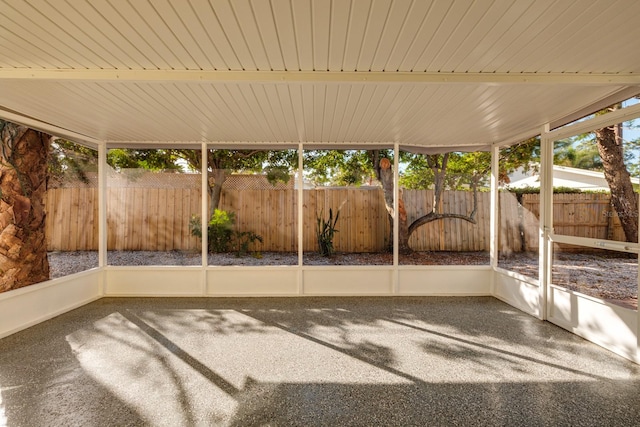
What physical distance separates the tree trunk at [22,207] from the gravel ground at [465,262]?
0.27m

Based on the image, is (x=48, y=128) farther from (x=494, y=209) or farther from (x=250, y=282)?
(x=494, y=209)

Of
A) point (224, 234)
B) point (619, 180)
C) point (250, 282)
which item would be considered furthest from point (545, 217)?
point (224, 234)

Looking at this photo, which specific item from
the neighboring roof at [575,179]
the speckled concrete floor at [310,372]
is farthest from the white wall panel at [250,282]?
the neighboring roof at [575,179]

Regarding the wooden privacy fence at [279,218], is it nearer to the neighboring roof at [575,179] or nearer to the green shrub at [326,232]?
the green shrub at [326,232]

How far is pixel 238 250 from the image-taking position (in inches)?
183

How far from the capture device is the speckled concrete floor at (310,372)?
1.84m

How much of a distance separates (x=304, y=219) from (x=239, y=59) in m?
2.87

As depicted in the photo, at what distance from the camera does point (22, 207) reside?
129 inches

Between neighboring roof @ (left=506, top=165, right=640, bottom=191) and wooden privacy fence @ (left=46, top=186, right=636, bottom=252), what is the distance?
26cm

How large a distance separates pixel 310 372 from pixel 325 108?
241 centimetres

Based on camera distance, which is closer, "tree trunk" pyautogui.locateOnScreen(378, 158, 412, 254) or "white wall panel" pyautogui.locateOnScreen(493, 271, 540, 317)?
"white wall panel" pyautogui.locateOnScreen(493, 271, 540, 317)

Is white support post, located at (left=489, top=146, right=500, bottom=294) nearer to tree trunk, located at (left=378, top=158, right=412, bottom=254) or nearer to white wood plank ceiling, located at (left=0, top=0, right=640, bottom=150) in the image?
white wood plank ceiling, located at (left=0, top=0, right=640, bottom=150)

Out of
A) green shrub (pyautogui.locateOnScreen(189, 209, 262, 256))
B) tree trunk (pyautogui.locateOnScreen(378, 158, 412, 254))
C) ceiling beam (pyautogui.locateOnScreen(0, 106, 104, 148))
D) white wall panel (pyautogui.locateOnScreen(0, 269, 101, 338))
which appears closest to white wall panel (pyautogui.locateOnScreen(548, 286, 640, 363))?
tree trunk (pyautogui.locateOnScreen(378, 158, 412, 254))

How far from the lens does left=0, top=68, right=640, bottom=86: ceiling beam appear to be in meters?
2.23
